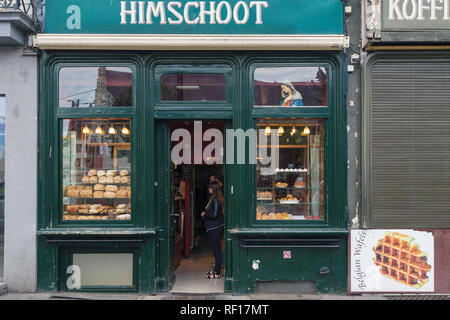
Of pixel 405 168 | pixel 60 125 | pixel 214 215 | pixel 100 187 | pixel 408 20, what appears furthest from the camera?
pixel 214 215

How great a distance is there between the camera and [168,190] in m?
7.06

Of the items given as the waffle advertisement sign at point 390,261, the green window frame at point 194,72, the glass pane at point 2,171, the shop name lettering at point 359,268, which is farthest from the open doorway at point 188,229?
the glass pane at point 2,171

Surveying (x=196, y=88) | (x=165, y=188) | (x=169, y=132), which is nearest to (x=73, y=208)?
(x=165, y=188)

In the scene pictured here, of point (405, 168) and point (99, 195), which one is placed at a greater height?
point (405, 168)

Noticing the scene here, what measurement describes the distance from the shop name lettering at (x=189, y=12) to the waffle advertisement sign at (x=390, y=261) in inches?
165

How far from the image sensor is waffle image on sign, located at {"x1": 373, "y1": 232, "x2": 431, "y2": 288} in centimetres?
673

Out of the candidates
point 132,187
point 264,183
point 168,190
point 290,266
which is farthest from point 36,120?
point 290,266

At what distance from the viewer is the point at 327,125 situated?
22.7ft

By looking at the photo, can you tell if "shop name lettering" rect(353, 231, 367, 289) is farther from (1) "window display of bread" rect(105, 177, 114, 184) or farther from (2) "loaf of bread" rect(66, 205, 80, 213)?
(2) "loaf of bread" rect(66, 205, 80, 213)

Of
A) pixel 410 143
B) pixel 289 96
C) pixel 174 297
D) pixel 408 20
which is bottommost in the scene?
pixel 174 297

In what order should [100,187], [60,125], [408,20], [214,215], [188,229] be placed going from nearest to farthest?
[408,20] → [60,125] → [100,187] → [214,215] → [188,229]

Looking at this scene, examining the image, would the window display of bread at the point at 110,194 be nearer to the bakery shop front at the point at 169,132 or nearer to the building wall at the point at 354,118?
the bakery shop front at the point at 169,132

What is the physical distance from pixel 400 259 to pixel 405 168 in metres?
1.56

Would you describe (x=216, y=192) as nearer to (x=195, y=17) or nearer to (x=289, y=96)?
(x=289, y=96)
